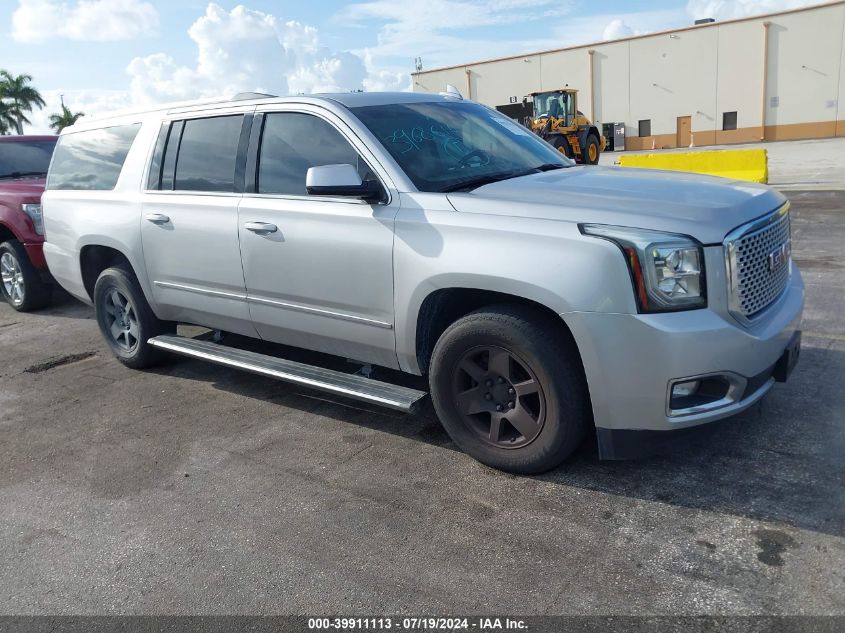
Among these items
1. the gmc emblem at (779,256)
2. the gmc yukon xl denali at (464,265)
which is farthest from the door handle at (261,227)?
the gmc emblem at (779,256)

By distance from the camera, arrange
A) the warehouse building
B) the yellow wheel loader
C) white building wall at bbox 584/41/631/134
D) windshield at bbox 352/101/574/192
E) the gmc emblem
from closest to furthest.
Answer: the gmc emblem → windshield at bbox 352/101/574/192 → the yellow wheel loader → the warehouse building → white building wall at bbox 584/41/631/134

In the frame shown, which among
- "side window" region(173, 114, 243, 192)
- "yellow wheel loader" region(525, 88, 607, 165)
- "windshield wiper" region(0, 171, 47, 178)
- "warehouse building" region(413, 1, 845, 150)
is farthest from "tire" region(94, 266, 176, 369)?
"warehouse building" region(413, 1, 845, 150)

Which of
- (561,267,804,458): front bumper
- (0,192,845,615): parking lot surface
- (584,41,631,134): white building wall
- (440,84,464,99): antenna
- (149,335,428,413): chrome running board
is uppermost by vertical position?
(584,41,631,134): white building wall

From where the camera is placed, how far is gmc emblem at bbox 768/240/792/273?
137 inches

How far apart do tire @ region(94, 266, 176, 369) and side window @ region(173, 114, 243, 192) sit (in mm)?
897

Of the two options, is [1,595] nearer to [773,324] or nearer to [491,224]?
[491,224]

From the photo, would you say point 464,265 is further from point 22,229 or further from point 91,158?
point 22,229

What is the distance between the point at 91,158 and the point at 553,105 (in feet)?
92.3

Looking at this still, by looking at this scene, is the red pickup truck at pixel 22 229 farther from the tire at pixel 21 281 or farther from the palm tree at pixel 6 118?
the palm tree at pixel 6 118

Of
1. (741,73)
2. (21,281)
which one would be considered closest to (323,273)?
(21,281)

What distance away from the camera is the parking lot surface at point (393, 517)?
8.88 ft

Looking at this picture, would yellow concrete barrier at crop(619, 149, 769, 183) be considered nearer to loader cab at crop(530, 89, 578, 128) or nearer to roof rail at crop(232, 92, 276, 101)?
roof rail at crop(232, 92, 276, 101)

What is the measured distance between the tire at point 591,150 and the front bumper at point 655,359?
2679 centimetres

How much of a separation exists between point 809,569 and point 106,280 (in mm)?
5036
